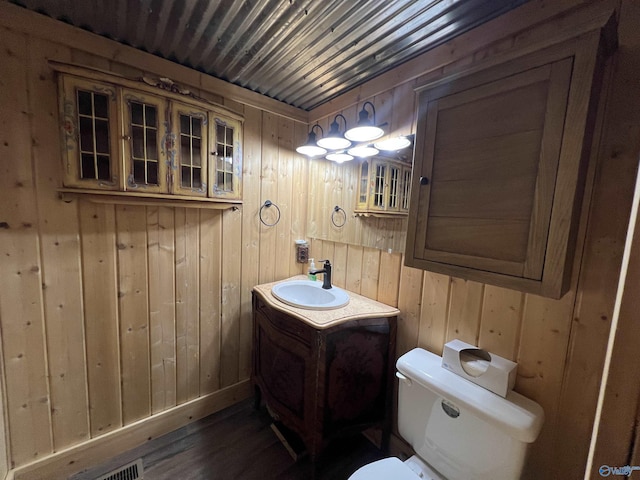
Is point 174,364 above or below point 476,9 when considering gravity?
below

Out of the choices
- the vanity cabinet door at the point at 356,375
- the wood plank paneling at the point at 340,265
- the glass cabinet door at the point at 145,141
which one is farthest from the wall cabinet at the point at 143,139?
the vanity cabinet door at the point at 356,375

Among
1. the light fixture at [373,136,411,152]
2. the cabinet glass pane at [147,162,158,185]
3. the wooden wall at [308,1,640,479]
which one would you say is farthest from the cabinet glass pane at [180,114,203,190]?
the wooden wall at [308,1,640,479]

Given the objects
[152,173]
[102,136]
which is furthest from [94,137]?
[152,173]

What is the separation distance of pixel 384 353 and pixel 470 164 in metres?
0.99

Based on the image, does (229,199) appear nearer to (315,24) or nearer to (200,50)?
(200,50)

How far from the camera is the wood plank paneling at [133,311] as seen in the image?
1.35 m

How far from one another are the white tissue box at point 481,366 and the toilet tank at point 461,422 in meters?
0.03

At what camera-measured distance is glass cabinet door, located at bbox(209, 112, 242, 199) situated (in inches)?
56.2

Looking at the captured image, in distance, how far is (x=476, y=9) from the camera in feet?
3.21

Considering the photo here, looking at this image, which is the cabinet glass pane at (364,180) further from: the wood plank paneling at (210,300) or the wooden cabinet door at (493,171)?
the wood plank paneling at (210,300)

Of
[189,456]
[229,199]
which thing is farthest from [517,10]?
[189,456]

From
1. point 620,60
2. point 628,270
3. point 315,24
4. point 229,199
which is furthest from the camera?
point 229,199

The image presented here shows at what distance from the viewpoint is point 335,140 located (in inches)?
57.9

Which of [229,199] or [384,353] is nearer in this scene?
[384,353]
